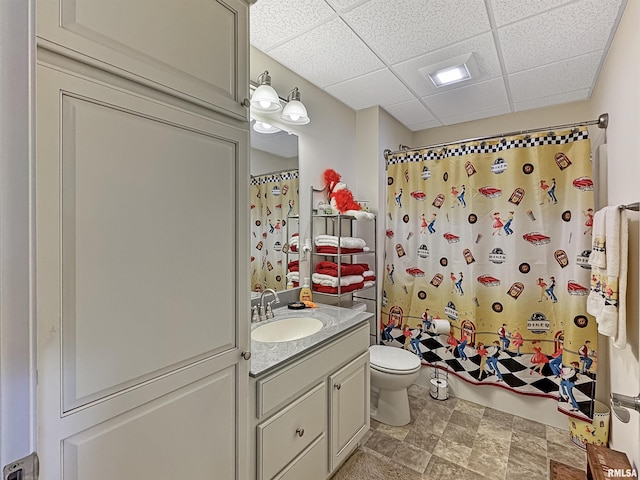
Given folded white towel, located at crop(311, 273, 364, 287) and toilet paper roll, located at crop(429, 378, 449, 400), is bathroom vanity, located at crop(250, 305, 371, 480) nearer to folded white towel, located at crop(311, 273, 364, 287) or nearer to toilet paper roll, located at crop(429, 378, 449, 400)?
folded white towel, located at crop(311, 273, 364, 287)

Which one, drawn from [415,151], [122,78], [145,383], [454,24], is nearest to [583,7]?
[454,24]

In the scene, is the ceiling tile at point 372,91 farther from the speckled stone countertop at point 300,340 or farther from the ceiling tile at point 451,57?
the speckled stone countertop at point 300,340

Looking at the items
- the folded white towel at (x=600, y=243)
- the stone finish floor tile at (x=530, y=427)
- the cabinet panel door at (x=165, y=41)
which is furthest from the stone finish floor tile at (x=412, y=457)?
the cabinet panel door at (x=165, y=41)

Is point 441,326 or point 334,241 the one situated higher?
point 334,241

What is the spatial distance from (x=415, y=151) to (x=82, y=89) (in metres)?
2.37

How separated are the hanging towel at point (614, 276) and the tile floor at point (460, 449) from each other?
0.93 meters

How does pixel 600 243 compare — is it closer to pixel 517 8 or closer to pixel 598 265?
pixel 598 265

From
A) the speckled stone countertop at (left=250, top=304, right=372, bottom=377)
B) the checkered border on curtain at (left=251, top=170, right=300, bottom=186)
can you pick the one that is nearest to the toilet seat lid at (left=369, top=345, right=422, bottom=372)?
the speckled stone countertop at (left=250, top=304, right=372, bottom=377)

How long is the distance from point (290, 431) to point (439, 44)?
2.15 m

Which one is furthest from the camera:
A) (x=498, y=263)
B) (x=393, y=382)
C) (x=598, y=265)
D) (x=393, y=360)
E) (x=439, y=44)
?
(x=498, y=263)

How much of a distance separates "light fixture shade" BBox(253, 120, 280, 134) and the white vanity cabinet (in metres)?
1.30

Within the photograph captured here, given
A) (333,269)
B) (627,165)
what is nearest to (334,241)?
(333,269)

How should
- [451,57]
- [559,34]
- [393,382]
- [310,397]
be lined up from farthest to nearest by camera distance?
[393,382] → [451,57] → [559,34] → [310,397]

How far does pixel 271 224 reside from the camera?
188 cm
